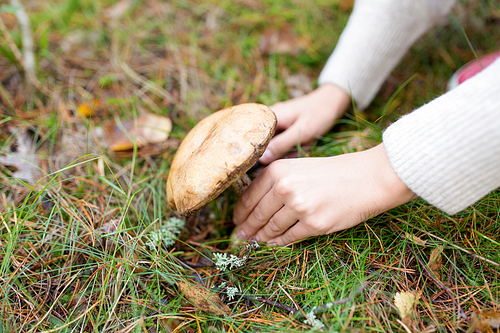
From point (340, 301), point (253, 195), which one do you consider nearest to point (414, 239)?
point (340, 301)

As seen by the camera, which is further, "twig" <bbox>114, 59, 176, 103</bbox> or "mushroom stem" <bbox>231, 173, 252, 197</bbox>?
"twig" <bbox>114, 59, 176, 103</bbox>

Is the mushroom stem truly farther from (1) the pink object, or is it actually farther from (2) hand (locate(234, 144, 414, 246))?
(1) the pink object

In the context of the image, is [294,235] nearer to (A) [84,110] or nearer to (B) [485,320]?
(B) [485,320]

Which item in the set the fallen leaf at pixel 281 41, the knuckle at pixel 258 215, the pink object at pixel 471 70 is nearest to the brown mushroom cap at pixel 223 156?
the knuckle at pixel 258 215

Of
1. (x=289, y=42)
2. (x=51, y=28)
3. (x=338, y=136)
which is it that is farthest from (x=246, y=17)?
(x=51, y=28)

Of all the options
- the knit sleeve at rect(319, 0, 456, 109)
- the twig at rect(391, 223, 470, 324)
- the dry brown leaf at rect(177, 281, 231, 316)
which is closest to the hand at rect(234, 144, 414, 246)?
the twig at rect(391, 223, 470, 324)

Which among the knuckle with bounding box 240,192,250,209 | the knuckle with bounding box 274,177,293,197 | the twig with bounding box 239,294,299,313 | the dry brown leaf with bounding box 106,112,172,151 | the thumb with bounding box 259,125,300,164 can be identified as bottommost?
the twig with bounding box 239,294,299,313
